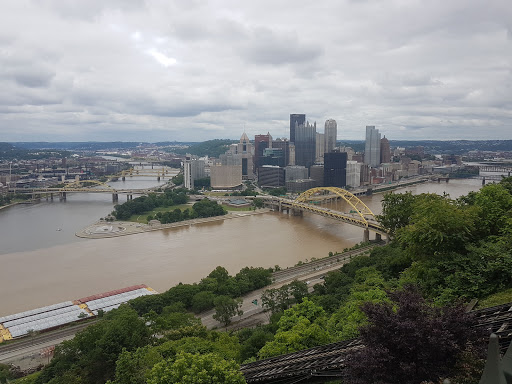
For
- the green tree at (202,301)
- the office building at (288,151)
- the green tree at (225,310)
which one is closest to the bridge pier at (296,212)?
the green tree at (202,301)

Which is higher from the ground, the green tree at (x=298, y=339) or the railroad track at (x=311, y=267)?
the green tree at (x=298, y=339)

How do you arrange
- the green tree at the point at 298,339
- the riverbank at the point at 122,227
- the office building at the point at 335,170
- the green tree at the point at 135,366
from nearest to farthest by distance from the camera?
the green tree at the point at 135,366 → the green tree at the point at 298,339 → the riverbank at the point at 122,227 → the office building at the point at 335,170

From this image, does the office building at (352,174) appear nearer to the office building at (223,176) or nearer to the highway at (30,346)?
the office building at (223,176)

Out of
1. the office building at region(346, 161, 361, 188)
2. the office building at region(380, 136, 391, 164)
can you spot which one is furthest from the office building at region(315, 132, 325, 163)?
the office building at region(346, 161, 361, 188)

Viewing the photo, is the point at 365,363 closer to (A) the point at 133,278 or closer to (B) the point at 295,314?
(B) the point at 295,314

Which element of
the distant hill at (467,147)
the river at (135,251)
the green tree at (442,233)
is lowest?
the river at (135,251)

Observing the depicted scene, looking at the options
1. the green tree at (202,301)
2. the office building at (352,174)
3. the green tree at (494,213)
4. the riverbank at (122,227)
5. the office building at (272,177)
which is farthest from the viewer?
the office building at (352,174)

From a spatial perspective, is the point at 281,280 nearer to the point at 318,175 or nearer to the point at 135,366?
the point at 135,366
